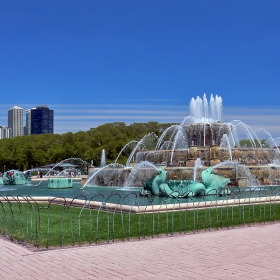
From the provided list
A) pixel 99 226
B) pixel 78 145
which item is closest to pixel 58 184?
pixel 99 226

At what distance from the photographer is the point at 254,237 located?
34.1 feet

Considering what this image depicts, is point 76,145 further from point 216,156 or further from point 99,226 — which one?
point 99,226

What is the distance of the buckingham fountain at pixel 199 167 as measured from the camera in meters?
21.1

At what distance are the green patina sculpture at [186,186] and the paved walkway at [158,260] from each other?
9895 mm

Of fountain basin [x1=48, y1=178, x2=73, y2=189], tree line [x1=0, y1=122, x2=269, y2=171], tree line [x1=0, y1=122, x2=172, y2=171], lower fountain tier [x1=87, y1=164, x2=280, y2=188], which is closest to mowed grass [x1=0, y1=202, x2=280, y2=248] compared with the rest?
lower fountain tier [x1=87, y1=164, x2=280, y2=188]

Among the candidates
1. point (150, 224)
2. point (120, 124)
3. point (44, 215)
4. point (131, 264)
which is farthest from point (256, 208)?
point (120, 124)

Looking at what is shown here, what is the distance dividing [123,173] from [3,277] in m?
23.9

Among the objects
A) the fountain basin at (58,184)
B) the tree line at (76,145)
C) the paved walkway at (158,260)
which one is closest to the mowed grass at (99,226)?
the paved walkway at (158,260)

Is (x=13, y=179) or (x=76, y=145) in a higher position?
(x=76, y=145)

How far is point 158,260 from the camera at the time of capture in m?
8.11

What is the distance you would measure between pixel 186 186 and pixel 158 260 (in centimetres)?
1260

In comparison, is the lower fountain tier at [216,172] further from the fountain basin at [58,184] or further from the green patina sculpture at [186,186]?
the green patina sculpture at [186,186]

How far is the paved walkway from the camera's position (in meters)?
7.10

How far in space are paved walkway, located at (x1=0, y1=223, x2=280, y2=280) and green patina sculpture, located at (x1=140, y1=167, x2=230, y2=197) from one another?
32.5 ft
